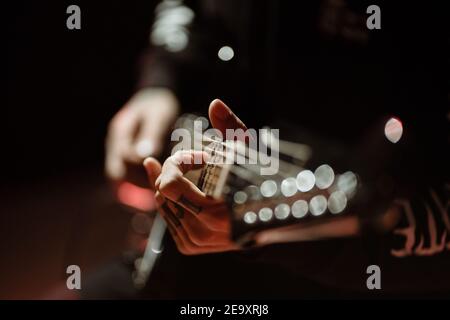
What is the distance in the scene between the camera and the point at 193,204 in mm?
557

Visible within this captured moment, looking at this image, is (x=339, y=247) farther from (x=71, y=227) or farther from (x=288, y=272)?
(x=71, y=227)

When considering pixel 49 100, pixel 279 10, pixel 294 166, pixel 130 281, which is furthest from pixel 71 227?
pixel 294 166

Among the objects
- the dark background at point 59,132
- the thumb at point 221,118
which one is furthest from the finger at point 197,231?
the dark background at point 59,132

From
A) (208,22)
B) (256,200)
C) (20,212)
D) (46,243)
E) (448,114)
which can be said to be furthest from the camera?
(20,212)

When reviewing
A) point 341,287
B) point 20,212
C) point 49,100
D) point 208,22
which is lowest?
point 341,287

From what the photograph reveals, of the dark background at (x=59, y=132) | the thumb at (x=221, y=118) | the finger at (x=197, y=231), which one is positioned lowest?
the finger at (x=197, y=231)

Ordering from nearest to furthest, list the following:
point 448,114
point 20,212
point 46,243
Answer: point 448,114 → point 46,243 → point 20,212

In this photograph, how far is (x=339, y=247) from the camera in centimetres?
63

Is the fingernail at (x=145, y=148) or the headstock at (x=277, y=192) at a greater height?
the fingernail at (x=145, y=148)

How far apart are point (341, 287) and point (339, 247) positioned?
0.10 meters

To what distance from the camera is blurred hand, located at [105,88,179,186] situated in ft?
3.07

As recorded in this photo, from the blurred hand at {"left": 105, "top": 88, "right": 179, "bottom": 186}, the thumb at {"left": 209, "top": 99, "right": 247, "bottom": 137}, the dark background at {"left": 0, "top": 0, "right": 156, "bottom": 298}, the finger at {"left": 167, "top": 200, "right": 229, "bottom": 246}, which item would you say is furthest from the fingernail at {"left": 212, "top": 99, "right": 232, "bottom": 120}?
the dark background at {"left": 0, "top": 0, "right": 156, "bottom": 298}

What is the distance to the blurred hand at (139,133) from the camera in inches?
36.9

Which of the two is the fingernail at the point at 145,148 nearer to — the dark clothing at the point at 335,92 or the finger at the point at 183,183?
the dark clothing at the point at 335,92
